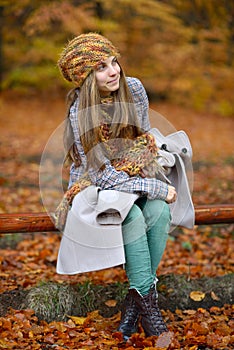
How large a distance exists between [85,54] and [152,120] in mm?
632

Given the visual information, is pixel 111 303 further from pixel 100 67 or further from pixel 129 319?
pixel 100 67

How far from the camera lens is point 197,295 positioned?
3490 millimetres

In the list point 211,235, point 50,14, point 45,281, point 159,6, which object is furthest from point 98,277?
point 159,6

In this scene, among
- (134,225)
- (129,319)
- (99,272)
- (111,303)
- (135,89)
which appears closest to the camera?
(134,225)

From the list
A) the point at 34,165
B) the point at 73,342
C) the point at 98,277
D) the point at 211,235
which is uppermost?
the point at 73,342

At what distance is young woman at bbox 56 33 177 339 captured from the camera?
2.88 metres

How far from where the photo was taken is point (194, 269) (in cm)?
405

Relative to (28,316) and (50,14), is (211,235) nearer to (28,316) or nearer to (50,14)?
(28,316)

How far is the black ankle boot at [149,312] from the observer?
2.87 metres

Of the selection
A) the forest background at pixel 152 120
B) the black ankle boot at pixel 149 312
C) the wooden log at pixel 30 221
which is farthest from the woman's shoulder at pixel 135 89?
the forest background at pixel 152 120

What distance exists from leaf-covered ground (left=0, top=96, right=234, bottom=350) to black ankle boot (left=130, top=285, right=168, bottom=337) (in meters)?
0.05

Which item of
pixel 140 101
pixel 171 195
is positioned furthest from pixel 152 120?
pixel 171 195

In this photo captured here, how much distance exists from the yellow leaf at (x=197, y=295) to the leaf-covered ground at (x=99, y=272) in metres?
0.08

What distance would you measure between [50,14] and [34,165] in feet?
6.41
